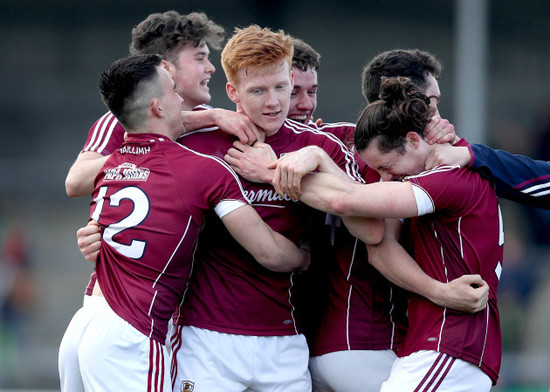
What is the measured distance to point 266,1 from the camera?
13195mm

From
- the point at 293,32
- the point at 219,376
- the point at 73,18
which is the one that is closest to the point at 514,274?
the point at 293,32

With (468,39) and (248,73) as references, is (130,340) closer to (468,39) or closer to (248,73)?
(248,73)

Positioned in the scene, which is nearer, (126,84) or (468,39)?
(126,84)

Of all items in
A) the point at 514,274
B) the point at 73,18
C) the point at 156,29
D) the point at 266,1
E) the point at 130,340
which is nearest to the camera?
the point at 130,340

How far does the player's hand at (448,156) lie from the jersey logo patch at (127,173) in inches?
51.0

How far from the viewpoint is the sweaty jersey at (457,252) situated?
3.66 meters

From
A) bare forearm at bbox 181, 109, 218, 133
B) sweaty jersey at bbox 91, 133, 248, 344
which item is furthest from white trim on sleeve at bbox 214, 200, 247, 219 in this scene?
bare forearm at bbox 181, 109, 218, 133

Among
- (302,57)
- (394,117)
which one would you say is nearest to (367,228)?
(394,117)

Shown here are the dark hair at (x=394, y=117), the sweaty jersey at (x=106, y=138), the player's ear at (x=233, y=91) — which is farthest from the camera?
the sweaty jersey at (x=106, y=138)

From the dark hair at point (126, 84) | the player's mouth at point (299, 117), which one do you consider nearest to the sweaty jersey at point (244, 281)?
the dark hair at point (126, 84)

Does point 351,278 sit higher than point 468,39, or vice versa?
point 468,39

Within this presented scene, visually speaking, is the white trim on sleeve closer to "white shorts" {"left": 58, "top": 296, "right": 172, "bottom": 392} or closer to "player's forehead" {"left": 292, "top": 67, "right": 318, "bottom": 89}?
"white shorts" {"left": 58, "top": 296, "right": 172, "bottom": 392}

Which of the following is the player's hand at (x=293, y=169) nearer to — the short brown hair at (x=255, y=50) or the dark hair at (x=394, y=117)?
the dark hair at (x=394, y=117)

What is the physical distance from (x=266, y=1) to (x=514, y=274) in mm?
6069
